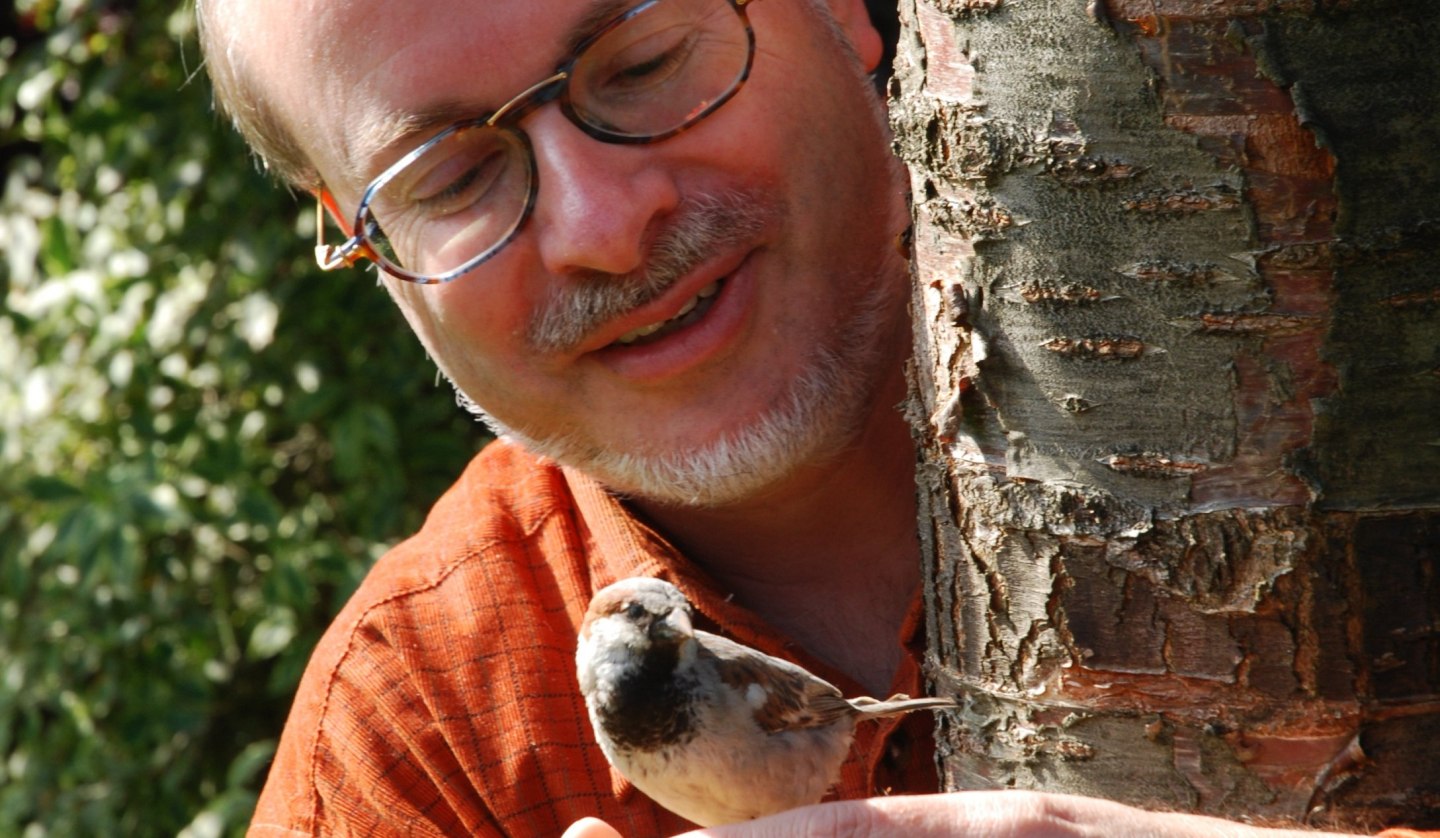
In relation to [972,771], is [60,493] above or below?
below

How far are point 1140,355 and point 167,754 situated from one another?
3484 millimetres

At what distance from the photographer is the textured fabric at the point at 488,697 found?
2148mm

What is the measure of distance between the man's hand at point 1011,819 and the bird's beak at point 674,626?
0.47 m

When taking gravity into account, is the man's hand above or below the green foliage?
above

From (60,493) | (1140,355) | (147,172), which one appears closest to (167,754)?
(60,493)

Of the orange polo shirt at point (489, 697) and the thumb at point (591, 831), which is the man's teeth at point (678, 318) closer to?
the orange polo shirt at point (489, 697)

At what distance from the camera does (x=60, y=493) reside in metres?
3.58

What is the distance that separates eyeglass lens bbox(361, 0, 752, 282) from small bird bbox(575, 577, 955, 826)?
59 cm

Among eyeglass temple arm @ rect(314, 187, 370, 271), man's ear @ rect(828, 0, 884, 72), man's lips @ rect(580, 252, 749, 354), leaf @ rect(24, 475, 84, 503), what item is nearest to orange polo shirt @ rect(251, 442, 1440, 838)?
man's lips @ rect(580, 252, 749, 354)

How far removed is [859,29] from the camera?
7.57 ft

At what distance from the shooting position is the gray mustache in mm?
1928

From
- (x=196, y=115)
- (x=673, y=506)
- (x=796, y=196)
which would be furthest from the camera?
(x=196, y=115)

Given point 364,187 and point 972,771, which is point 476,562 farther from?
point 972,771

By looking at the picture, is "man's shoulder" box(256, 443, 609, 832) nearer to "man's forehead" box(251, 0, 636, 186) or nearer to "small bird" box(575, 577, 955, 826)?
"small bird" box(575, 577, 955, 826)
